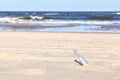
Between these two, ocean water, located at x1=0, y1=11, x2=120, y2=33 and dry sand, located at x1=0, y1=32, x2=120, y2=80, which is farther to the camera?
ocean water, located at x1=0, y1=11, x2=120, y2=33

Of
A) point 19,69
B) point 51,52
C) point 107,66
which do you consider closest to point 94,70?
point 107,66

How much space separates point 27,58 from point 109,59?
1.84m

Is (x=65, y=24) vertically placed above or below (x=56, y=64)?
above

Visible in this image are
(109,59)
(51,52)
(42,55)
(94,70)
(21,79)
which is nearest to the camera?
(21,79)

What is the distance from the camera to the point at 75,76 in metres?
6.22

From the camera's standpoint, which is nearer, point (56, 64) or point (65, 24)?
point (56, 64)

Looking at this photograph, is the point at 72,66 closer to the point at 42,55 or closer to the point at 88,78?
the point at 88,78

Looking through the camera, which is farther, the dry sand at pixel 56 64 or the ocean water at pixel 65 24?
the ocean water at pixel 65 24

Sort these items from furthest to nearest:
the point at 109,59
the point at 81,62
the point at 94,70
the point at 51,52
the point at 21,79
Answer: the point at 51,52, the point at 109,59, the point at 81,62, the point at 94,70, the point at 21,79

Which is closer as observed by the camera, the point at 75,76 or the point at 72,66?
the point at 75,76

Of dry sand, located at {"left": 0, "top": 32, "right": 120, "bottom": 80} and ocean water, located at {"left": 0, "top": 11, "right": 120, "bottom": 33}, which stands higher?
ocean water, located at {"left": 0, "top": 11, "right": 120, "bottom": 33}

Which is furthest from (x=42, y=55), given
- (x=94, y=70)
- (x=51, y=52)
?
(x=94, y=70)

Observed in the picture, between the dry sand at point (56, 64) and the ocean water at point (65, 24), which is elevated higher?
the ocean water at point (65, 24)

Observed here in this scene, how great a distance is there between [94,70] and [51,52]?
281cm
